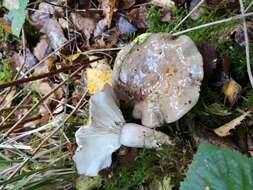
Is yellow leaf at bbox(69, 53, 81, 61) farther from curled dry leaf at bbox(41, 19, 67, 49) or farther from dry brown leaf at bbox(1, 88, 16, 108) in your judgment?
dry brown leaf at bbox(1, 88, 16, 108)

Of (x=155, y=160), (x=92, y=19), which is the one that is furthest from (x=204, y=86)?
(x=92, y=19)

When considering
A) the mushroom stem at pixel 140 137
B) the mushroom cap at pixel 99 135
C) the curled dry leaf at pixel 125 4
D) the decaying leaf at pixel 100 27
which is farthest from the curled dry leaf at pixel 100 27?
the mushroom stem at pixel 140 137

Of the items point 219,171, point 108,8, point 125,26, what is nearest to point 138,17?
point 125,26

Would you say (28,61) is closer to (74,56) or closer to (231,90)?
(74,56)

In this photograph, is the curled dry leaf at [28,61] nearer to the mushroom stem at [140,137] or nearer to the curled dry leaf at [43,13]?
the curled dry leaf at [43,13]

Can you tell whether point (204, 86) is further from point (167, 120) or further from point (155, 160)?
point (155, 160)

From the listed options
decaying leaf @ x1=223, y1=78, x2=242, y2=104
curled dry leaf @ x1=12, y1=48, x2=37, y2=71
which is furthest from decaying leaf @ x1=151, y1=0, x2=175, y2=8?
curled dry leaf @ x1=12, y1=48, x2=37, y2=71

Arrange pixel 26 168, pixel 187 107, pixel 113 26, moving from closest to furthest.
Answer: pixel 187 107 < pixel 26 168 < pixel 113 26
